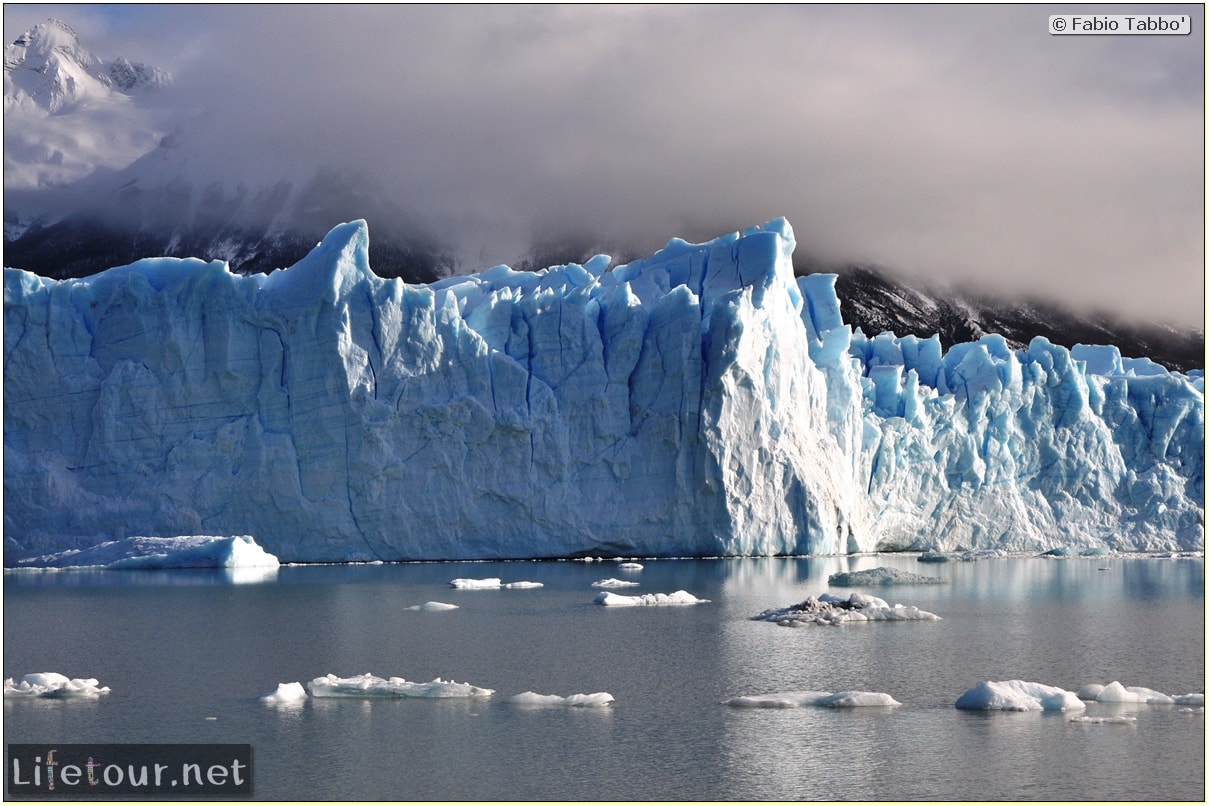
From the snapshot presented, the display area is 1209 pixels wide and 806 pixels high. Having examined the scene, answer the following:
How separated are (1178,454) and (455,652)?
2631cm

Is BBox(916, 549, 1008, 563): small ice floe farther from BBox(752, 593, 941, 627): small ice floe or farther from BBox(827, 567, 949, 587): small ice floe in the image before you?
BBox(752, 593, 941, 627): small ice floe

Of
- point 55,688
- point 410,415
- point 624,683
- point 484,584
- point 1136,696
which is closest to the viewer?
point 1136,696

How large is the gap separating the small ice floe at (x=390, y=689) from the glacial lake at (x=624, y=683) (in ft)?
0.64

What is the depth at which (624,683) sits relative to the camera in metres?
13.2

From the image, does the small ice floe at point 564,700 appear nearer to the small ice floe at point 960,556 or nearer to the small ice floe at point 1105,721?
the small ice floe at point 1105,721

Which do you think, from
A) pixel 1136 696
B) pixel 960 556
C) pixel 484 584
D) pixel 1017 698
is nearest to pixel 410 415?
pixel 484 584

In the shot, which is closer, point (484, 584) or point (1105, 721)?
point (1105, 721)

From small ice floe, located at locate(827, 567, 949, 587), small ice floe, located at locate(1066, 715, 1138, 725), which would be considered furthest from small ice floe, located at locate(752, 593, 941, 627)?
small ice floe, located at locate(1066, 715, 1138, 725)

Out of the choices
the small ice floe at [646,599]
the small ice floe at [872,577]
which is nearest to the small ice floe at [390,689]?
the small ice floe at [646,599]

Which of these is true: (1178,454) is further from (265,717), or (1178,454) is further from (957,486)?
(265,717)

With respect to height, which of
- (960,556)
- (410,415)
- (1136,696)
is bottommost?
(960,556)

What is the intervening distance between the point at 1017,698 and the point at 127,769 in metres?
7.06

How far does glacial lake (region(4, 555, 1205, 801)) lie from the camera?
9430 millimetres

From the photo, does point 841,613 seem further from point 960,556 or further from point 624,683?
point 960,556
